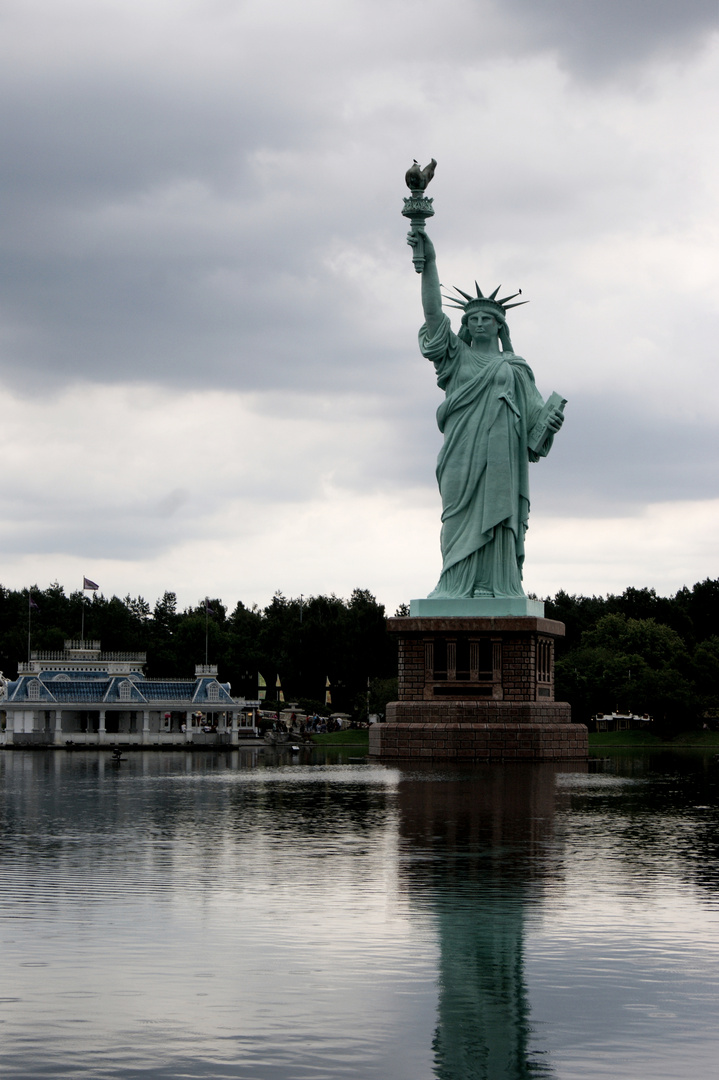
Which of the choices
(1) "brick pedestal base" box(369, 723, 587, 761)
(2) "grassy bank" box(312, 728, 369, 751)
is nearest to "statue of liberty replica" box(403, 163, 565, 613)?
(1) "brick pedestal base" box(369, 723, 587, 761)

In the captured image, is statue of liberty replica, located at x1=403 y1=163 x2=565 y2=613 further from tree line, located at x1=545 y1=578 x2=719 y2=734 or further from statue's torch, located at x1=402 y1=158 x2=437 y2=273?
tree line, located at x1=545 y1=578 x2=719 y2=734

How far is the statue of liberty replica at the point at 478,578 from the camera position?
4531cm

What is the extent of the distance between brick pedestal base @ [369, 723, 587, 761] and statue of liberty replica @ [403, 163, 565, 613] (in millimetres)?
4858

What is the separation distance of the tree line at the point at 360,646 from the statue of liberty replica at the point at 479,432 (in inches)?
1057

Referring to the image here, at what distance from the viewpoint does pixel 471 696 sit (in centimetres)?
4616

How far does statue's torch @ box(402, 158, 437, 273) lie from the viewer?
157ft

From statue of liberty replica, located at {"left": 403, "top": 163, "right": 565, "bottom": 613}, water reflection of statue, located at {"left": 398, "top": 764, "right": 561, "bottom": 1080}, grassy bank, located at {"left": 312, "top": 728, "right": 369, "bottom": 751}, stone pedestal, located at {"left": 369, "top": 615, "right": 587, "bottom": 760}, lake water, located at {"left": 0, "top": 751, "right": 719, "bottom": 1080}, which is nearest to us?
lake water, located at {"left": 0, "top": 751, "right": 719, "bottom": 1080}

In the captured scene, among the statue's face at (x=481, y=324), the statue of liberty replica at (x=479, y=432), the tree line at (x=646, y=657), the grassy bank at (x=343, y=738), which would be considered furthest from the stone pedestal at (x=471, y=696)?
the tree line at (x=646, y=657)

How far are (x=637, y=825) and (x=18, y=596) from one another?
351 ft

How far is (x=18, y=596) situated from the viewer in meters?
124

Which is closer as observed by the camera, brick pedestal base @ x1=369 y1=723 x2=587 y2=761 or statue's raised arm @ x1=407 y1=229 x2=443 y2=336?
brick pedestal base @ x1=369 y1=723 x2=587 y2=761

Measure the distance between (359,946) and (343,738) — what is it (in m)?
61.4

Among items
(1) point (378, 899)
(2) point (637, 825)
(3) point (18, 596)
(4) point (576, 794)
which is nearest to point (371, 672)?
(3) point (18, 596)

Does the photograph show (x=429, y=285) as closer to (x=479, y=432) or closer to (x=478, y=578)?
(x=479, y=432)
